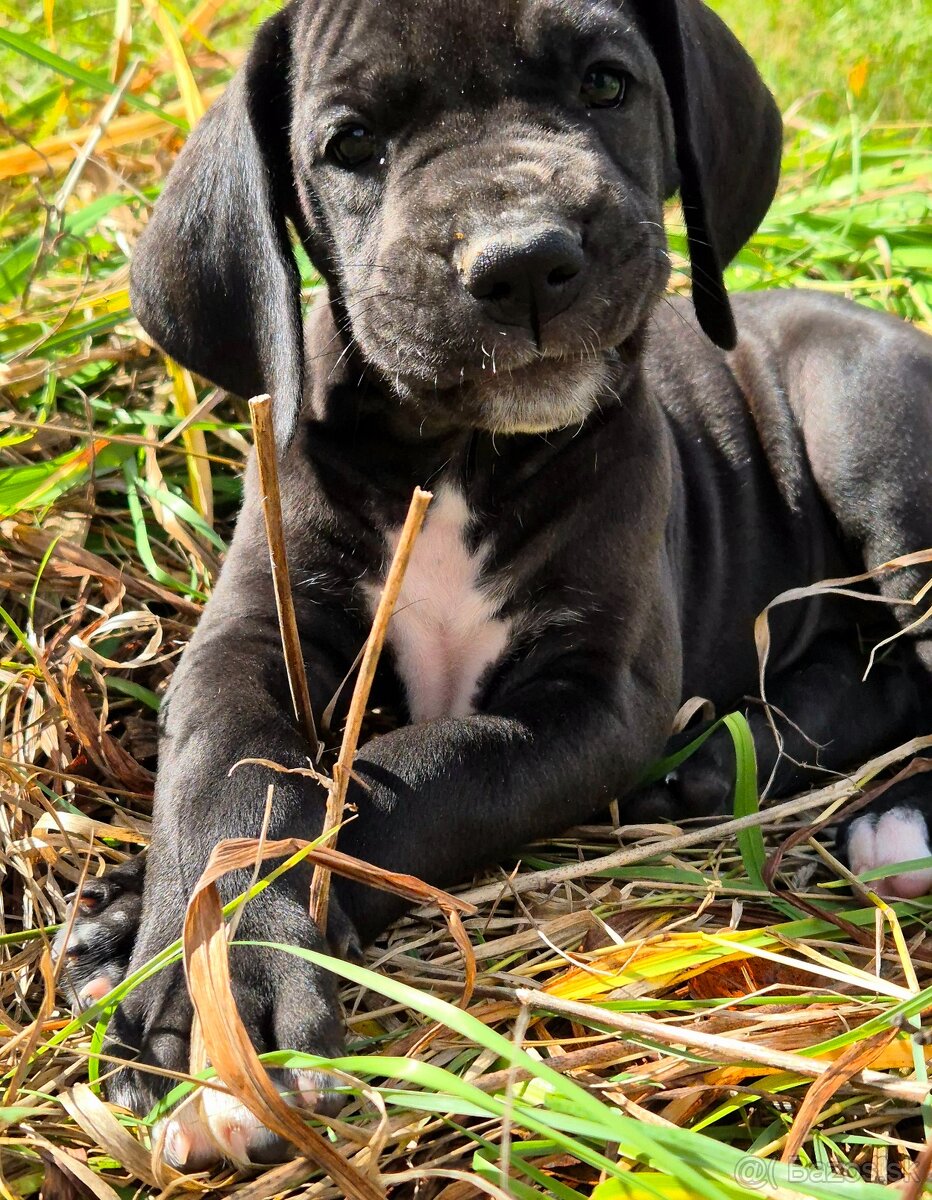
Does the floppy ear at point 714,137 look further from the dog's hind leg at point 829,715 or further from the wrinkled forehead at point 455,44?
the dog's hind leg at point 829,715

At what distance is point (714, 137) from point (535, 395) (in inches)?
43.7

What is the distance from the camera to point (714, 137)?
12.6ft

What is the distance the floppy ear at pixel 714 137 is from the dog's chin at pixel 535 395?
2.54 ft

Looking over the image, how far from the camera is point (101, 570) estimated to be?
438 cm

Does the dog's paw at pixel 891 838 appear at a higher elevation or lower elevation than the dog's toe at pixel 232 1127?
lower

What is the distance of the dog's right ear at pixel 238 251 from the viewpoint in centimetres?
354

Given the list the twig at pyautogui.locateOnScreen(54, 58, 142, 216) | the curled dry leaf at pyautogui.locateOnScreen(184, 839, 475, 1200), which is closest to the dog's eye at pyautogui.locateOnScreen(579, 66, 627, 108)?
the curled dry leaf at pyautogui.locateOnScreen(184, 839, 475, 1200)

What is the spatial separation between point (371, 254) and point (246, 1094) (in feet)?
6.20

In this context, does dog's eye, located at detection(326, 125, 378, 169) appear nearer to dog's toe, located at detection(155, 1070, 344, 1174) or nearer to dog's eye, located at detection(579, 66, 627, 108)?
dog's eye, located at detection(579, 66, 627, 108)

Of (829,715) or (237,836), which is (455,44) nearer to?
(237,836)

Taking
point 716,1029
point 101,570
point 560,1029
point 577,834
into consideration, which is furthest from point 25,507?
point 716,1029

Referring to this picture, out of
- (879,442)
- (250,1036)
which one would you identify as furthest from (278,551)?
(879,442)

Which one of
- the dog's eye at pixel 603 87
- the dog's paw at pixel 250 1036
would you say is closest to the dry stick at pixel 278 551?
the dog's paw at pixel 250 1036

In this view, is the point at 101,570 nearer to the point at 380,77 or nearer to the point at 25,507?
the point at 25,507
